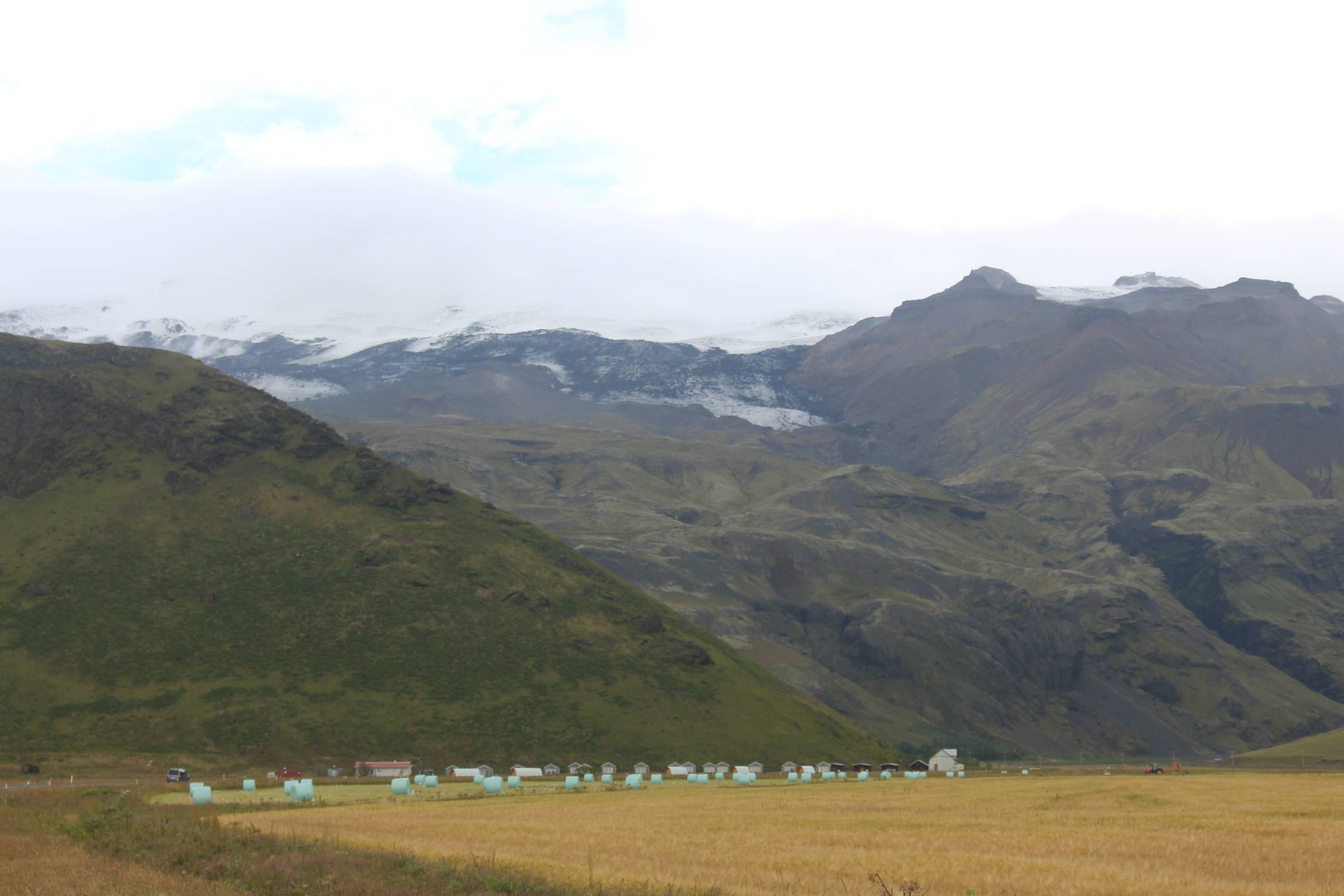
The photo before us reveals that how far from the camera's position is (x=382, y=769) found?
139m

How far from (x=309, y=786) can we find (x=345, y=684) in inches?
3186

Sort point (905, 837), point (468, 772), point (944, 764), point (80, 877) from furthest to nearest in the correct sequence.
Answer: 1. point (944, 764)
2. point (468, 772)
3. point (905, 837)
4. point (80, 877)

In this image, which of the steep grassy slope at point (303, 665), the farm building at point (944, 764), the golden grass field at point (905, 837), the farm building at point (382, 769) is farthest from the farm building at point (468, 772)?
the farm building at point (944, 764)

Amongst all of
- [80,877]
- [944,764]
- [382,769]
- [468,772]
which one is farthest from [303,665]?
[80,877]

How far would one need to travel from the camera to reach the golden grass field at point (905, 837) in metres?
38.4

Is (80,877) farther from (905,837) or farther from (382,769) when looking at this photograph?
(382,769)

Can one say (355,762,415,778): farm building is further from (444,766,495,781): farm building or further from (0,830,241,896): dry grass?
(0,830,241,896): dry grass

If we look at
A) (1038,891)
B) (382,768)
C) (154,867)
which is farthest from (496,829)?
(382,768)

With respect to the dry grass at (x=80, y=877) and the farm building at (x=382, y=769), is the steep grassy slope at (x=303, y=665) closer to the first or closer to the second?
the farm building at (x=382, y=769)

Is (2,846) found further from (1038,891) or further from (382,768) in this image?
(382,768)

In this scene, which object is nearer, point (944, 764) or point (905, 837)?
point (905, 837)

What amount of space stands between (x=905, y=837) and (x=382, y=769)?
9855 cm

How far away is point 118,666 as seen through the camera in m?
162

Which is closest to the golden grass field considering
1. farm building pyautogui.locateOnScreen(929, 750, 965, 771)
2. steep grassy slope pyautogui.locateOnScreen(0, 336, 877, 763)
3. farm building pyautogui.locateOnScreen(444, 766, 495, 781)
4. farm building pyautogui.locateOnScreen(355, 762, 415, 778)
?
farm building pyautogui.locateOnScreen(444, 766, 495, 781)
